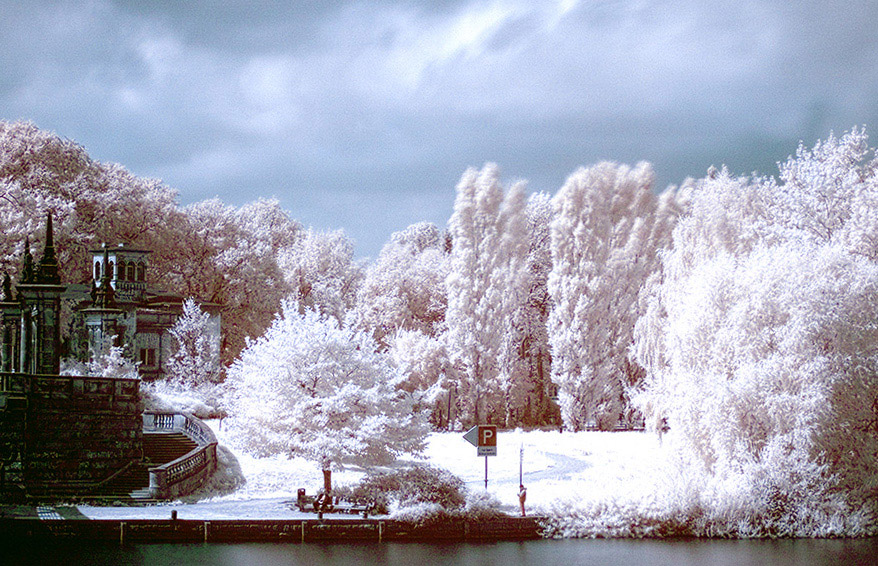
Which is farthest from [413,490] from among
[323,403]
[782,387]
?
[782,387]

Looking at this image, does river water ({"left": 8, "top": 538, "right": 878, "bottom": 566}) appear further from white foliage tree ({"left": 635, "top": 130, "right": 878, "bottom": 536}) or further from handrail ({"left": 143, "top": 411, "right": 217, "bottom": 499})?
handrail ({"left": 143, "top": 411, "right": 217, "bottom": 499})

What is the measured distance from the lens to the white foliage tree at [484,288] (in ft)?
195

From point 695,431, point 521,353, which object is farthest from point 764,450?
point 521,353

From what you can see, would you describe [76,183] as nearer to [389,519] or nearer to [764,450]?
[389,519]

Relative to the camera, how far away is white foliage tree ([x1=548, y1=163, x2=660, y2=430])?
185 ft

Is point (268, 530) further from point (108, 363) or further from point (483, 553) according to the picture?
point (108, 363)

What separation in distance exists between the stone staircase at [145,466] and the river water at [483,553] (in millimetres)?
5260

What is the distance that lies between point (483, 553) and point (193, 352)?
103 feet

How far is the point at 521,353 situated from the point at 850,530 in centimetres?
3366

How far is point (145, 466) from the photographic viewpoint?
37.9m

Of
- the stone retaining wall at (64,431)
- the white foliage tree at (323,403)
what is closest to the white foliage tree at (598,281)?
the white foliage tree at (323,403)

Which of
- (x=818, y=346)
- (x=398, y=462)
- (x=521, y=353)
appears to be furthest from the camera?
(x=521, y=353)

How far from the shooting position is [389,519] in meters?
31.4

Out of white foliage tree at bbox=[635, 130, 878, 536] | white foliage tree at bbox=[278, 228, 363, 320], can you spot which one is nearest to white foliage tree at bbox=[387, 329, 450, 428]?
white foliage tree at bbox=[278, 228, 363, 320]
